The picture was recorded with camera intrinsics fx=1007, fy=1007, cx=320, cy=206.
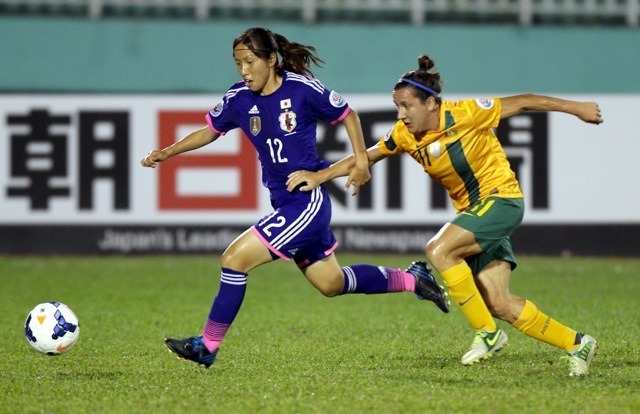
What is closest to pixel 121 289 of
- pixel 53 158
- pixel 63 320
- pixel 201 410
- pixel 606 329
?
pixel 53 158

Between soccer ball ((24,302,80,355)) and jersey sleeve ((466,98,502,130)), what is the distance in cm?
296

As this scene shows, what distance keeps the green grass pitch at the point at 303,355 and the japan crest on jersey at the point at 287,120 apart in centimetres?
153

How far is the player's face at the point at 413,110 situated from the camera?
6.28m

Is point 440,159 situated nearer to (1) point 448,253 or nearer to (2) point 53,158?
(1) point 448,253

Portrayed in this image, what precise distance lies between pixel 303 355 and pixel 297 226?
46.5 inches

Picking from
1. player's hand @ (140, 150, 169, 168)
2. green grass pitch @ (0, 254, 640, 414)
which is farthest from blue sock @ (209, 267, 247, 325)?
player's hand @ (140, 150, 169, 168)

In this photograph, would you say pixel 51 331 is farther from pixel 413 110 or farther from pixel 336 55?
pixel 336 55

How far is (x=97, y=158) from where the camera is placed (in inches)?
560

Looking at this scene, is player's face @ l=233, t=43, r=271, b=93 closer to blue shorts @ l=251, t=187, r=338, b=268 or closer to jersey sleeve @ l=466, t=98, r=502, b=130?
blue shorts @ l=251, t=187, r=338, b=268

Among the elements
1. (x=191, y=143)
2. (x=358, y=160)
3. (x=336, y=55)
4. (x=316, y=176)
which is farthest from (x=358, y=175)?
(x=336, y=55)

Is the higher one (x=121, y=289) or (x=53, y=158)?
(x=53, y=158)

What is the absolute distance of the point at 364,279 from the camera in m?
6.99

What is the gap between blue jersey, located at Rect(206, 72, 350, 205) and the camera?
20.9 feet

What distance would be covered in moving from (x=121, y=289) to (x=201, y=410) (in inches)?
253
